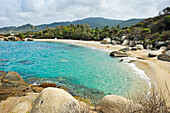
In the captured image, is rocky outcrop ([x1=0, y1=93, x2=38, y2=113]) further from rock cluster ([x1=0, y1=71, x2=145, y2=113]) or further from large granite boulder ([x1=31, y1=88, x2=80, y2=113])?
large granite boulder ([x1=31, y1=88, x2=80, y2=113])

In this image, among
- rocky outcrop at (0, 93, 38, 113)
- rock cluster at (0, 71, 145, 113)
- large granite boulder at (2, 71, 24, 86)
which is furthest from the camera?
large granite boulder at (2, 71, 24, 86)

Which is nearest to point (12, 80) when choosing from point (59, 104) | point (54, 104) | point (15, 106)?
point (15, 106)

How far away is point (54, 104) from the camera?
12.1ft

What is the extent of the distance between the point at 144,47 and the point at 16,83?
38.6m

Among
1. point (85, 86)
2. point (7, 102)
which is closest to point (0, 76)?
point (7, 102)

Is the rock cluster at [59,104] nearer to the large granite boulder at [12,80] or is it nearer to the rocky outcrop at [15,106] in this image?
the rocky outcrop at [15,106]

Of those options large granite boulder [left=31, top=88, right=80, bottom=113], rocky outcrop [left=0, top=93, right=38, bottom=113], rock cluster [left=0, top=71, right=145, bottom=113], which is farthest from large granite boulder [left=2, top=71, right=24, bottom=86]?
large granite boulder [left=31, top=88, right=80, bottom=113]

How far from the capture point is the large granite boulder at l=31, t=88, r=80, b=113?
3.57 meters

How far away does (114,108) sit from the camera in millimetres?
4328

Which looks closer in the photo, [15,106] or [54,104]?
[54,104]

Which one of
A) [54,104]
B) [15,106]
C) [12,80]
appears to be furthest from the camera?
[12,80]

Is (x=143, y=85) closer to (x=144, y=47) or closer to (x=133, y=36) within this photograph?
(x=144, y=47)

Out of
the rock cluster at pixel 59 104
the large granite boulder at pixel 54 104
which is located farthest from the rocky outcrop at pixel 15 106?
the large granite boulder at pixel 54 104

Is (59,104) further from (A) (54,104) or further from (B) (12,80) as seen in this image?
(B) (12,80)
